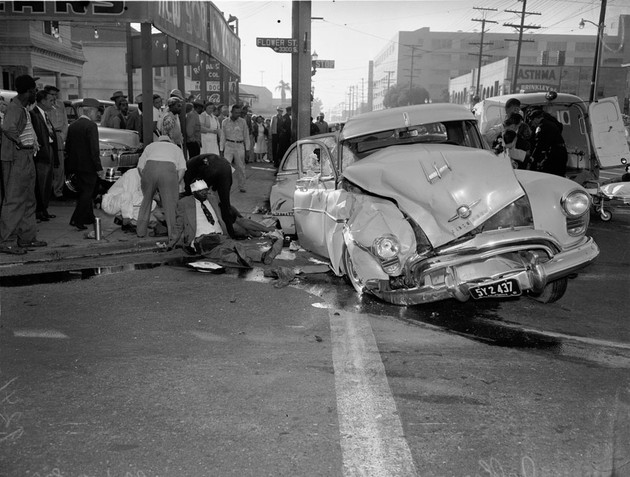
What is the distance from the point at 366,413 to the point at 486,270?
76.7 inches

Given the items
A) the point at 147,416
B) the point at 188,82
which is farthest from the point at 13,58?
the point at 188,82

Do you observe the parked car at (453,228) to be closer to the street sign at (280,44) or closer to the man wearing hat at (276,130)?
the street sign at (280,44)

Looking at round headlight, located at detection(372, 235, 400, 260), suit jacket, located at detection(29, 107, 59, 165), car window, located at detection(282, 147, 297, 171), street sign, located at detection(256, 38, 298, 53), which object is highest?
street sign, located at detection(256, 38, 298, 53)

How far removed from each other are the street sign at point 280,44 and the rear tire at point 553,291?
8.63 metres

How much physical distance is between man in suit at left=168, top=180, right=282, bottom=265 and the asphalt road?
1664 millimetres

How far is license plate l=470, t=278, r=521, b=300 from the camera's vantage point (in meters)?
5.02

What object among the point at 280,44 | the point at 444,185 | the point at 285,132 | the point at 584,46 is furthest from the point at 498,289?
the point at 584,46

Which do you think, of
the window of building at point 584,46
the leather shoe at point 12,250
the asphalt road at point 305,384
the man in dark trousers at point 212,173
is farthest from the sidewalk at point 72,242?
the window of building at point 584,46

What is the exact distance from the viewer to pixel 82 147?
954 cm

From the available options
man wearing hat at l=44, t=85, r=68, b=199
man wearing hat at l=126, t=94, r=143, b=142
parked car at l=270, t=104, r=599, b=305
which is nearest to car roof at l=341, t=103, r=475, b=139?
parked car at l=270, t=104, r=599, b=305

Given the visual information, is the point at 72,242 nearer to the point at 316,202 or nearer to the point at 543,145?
the point at 316,202

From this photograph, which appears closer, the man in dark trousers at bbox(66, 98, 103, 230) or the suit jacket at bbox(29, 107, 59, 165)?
the suit jacket at bbox(29, 107, 59, 165)

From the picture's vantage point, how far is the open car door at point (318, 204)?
647 centimetres

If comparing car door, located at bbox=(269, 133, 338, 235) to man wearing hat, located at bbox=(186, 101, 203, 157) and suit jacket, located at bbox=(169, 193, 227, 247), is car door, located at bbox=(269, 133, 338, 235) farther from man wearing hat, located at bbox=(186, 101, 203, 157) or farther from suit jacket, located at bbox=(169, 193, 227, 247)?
man wearing hat, located at bbox=(186, 101, 203, 157)
